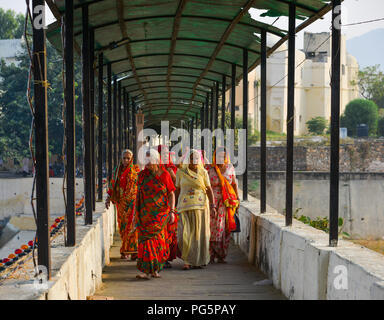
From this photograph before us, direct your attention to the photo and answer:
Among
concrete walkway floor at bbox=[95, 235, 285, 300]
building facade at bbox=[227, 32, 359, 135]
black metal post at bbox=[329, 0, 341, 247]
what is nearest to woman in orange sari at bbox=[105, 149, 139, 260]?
concrete walkway floor at bbox=[95, 235, 285, 300]

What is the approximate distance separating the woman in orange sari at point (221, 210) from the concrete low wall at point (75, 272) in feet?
Result: 5.26

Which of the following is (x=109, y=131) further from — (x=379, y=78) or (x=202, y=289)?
(x=379, y=78)

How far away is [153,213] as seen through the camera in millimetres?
6977

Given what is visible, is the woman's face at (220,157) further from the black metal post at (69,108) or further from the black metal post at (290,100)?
the black metal post at (69,108)

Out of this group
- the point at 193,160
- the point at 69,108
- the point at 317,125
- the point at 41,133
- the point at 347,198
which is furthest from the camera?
the point at 317,125

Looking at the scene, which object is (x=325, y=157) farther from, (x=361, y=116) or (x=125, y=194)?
(x=125, y=194)

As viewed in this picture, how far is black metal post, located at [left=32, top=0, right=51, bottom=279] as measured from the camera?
4074mm

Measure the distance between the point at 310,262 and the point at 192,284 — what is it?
2.10 meters

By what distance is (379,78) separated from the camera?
233 feet

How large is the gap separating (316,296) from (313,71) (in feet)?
203

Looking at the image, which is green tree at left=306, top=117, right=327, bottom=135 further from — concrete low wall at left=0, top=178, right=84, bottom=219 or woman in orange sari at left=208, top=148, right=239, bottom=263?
woman in orange sari at left=208, top=148, right=239, bottom=263

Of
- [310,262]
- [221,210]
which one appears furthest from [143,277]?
[310,262]

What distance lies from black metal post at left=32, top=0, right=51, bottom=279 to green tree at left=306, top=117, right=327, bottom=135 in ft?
189

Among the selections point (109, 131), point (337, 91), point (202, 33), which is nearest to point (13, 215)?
point (109, 131)
